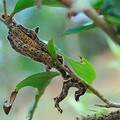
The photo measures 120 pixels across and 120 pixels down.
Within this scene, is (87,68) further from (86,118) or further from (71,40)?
(71,40)

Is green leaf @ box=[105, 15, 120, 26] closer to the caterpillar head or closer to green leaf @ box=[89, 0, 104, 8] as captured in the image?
green leaf @ box=[89, 0, 104, 8]

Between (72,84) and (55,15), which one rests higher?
(55,15)

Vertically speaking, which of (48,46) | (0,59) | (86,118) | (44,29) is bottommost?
(86,118)

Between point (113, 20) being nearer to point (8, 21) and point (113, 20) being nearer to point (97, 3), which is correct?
point (97, 3)

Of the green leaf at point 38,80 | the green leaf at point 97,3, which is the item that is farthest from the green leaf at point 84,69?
the green leaf at point 97,3

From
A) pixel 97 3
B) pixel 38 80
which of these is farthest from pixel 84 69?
pixel 97 3

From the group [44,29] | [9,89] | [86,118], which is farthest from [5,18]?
[44,29]
